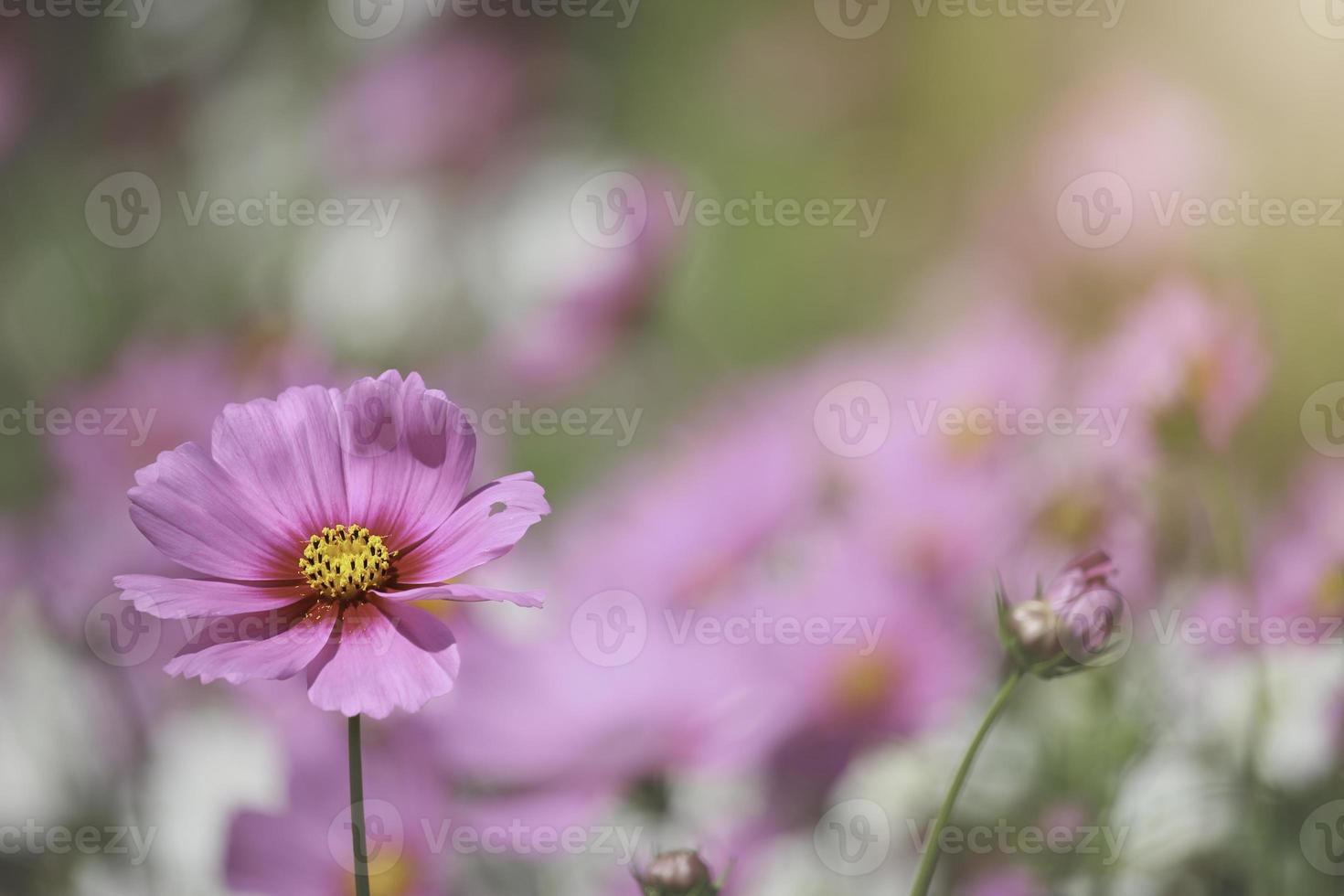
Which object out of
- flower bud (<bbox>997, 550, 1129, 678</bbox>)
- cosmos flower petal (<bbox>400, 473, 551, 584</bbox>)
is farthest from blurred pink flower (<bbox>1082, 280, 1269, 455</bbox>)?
cosmos flower petal (<bbox>400, 473, 551, 584</bbox>)

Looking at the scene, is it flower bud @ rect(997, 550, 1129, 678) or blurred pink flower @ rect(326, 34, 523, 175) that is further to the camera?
blurred pink flower @ rect(326, 34, 523, 175)

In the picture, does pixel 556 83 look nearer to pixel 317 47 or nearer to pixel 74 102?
pixel 317 47

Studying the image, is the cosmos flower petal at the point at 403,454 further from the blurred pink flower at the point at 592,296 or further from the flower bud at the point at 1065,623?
the blurred pink flower at the point at 592,296

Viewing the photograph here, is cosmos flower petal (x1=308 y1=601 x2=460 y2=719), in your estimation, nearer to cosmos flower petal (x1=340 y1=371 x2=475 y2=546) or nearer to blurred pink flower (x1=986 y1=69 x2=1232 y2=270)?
cosmos flower petal (x1=340 y1=371 x2=475 y2=546)

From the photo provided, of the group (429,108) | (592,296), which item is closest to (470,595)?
(592,296)

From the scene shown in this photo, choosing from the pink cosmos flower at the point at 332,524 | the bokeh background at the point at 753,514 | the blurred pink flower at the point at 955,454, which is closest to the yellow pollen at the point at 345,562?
the pink cosmos flower at the point at 332,524

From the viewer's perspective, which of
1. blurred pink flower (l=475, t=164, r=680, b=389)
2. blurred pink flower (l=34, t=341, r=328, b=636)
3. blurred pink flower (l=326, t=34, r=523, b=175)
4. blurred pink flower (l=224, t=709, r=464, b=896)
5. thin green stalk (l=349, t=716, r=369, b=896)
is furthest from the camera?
blurred pink flower (l=326, t=34, r=523, b=175)

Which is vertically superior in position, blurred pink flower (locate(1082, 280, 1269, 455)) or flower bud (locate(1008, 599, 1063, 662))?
blurred pink flower (locate(1082, 280, 1269, 455))
